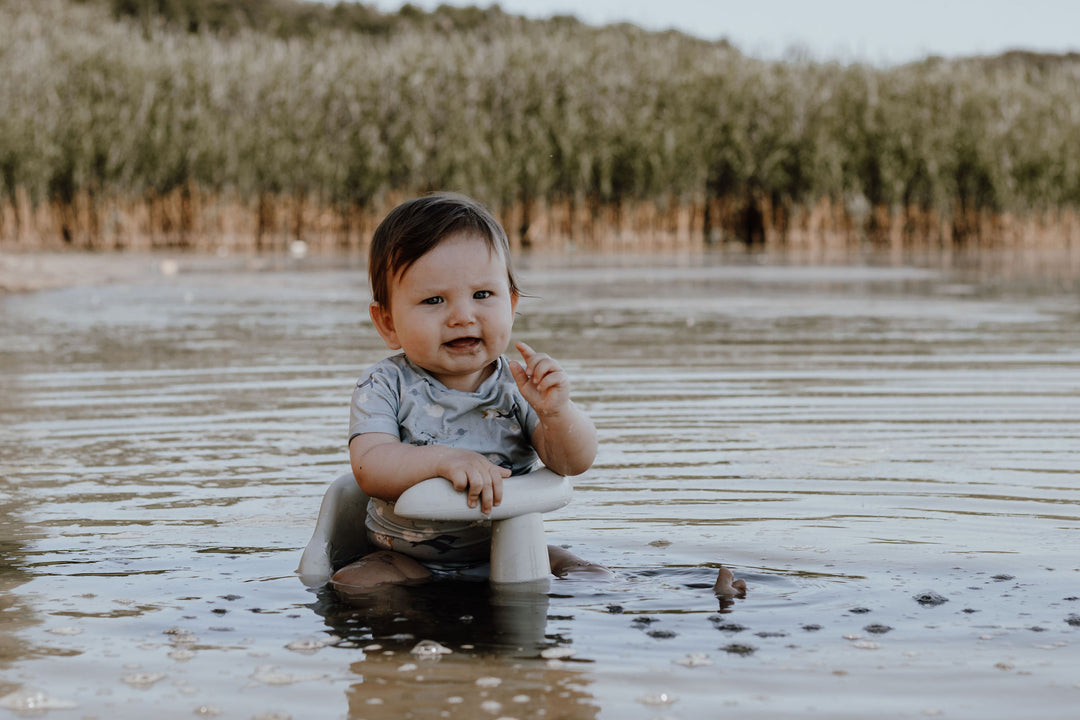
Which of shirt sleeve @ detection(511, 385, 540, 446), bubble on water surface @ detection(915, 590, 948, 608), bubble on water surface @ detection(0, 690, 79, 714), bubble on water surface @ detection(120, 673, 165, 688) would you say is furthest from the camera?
shirt sleeve @ detection(511, 385, 540, 446)

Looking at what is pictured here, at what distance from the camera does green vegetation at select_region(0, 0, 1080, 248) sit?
18.6 m

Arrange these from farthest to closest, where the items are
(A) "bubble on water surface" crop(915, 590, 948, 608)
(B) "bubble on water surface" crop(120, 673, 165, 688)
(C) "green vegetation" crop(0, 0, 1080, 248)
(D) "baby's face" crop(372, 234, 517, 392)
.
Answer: (C) "green vegetation" crop(0, 0, 1080, 248)
(D) "baby's face" crop(372, 234, 517, 392)
(A) "bubble on water surface" crop(915, 590, 948, 608)
(B) "bubble on water surface" crop(120, 673, 165, 688)

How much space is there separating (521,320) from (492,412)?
247 inches

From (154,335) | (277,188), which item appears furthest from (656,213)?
(154,335)

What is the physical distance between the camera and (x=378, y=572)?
2891 mm

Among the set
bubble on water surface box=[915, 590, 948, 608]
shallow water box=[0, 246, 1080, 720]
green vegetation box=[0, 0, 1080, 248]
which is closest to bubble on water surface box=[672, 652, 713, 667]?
shallow water box=[0, 246, 1080, 720]

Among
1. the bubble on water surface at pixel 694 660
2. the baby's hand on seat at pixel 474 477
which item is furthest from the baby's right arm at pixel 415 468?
the bubble on water surface at pixel 694 660

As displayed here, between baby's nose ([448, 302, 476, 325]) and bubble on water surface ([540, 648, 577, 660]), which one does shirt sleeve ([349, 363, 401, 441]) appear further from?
bubble on water surface ([540, 648, 577, 660])

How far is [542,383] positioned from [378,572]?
0.51m

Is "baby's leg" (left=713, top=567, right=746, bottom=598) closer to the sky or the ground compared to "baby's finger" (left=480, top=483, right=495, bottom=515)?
closer to the ground

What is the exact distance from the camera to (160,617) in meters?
2.59

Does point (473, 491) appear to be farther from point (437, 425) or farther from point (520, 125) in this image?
point (520, 125)

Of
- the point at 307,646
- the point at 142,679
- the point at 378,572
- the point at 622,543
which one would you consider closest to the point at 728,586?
the point at 622,543

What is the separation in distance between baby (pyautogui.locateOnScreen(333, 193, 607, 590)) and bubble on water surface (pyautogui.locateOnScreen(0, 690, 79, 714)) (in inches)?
32.2
